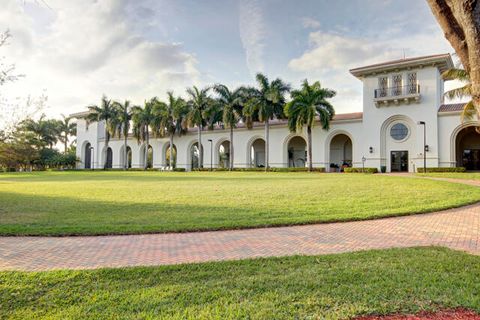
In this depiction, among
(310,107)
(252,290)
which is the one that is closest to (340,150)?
(310,107)

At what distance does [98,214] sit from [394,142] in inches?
1258

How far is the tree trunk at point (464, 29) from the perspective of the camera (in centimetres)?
309

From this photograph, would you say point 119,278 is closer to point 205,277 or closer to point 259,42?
point 205,277

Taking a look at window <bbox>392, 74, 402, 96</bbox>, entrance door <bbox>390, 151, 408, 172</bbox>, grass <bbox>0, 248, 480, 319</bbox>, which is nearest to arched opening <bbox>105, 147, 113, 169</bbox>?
entrance door <bbox>390, 151, 408, 172</bbox>

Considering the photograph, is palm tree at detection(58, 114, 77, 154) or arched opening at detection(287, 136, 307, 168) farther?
palm tree at detection(58, 114, 77, 154)

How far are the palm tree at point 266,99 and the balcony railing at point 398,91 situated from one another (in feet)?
34.4

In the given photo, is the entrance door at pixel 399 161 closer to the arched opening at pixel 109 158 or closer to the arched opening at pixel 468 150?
the arched opening at pixel 468 150

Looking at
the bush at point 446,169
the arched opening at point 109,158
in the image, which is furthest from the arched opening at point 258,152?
the arched opening at point 109,158

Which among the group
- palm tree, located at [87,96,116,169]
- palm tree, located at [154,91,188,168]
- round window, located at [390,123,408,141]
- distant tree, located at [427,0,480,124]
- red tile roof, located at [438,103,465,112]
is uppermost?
palm tree, located at [87,96,116,169]

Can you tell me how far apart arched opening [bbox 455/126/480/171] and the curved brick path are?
32.3 m

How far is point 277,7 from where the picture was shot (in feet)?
40.6

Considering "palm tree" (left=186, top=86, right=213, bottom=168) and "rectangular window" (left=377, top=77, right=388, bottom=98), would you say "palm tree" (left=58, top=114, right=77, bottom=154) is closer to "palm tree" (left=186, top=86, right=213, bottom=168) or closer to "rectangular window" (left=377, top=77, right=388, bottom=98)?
"palm tree" (left=186, top=86, right=213, bottom=168)

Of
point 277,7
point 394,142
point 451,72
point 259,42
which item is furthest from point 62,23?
point 394,142

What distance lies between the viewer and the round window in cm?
3331
